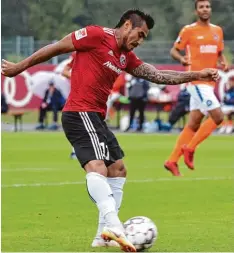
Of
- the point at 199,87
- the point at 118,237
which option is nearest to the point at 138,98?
the point at 199,87

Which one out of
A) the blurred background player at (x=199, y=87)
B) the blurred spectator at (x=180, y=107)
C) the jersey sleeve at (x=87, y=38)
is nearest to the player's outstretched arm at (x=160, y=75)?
the jersey sleeve at (x=87, y=38)

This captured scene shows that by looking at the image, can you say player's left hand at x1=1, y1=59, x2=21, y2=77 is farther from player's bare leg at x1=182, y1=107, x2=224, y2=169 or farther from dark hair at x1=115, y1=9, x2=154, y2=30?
player's bare leg at x1=182, y1=107, x2=224, y2=169

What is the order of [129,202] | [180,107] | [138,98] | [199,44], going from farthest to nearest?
[138,98] → [180,107] → [199,44] → [129,202]

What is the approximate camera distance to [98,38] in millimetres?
9609

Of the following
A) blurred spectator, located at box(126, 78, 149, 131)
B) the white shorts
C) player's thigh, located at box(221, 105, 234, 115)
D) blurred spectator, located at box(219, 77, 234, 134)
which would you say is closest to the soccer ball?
the white shorts

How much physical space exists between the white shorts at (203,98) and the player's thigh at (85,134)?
24.7ft

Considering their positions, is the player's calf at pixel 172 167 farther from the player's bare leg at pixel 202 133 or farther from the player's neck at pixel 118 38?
the player's neck at pixel 118 38

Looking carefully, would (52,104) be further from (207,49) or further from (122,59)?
(122,59)

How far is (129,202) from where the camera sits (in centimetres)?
1359

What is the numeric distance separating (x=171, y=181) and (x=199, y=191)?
5.35ft

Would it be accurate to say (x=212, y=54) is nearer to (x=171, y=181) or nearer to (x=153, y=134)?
(x=171, y=181)

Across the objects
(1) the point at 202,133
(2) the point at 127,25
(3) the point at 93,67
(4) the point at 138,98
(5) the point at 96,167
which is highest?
(2) the point at 127,25

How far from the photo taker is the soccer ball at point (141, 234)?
934 cm

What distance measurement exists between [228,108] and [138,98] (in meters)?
3.22
